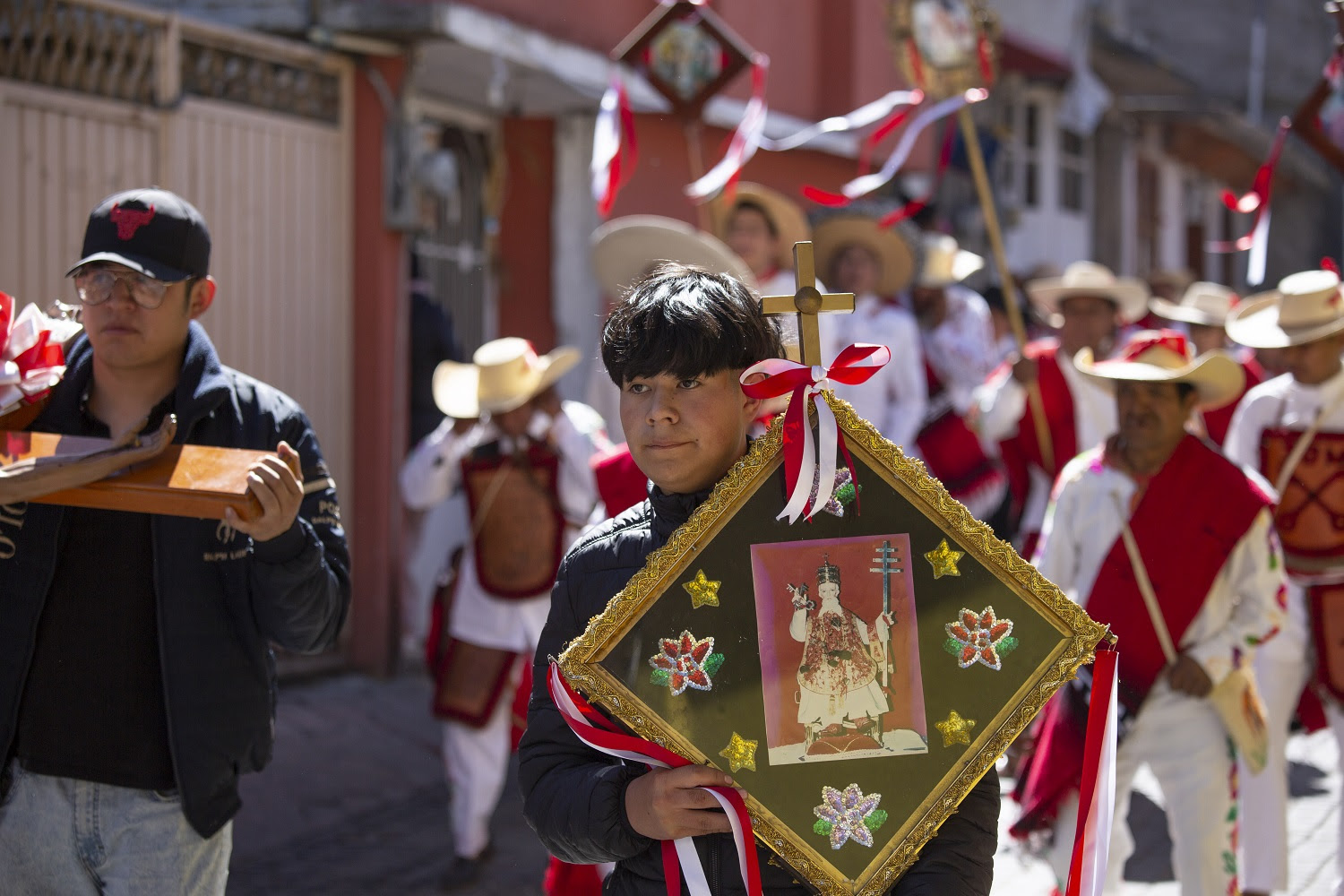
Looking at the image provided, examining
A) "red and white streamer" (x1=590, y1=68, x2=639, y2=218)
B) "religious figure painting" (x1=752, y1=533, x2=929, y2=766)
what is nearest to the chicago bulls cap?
"religious figure painting" (x1=752, y1=533, x2=929, y2=766)

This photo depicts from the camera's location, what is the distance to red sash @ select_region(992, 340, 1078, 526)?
22.5 ft

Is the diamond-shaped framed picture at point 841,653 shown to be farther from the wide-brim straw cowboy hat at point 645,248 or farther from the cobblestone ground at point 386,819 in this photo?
the cobblestone ground at point 386,819

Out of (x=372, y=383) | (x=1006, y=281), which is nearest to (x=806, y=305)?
(x=1006, y=281)

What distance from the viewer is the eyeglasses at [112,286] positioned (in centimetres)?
319

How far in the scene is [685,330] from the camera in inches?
95.6

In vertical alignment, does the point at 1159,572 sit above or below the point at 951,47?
below

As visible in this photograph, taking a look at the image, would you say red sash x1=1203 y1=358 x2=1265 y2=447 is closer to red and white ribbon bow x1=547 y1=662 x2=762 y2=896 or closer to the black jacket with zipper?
the black jacket with zipper

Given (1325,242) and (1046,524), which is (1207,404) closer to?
(1046,524)

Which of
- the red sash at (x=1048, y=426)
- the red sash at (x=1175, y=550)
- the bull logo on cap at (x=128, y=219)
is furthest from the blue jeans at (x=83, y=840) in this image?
the red sash at (x=1048, y=426)

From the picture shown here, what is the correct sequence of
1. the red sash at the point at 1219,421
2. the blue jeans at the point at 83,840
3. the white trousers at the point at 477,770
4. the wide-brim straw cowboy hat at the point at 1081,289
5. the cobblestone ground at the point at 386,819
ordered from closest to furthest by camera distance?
1. the blue jeans at the point at 83,840
2. the cobblestone ground at the point at 386,819
3. the white trousers at the point at 477,770
4. the wide-brim straw cowboy hat at the point at 1081,289
5. the red sash at the point at 1219,421

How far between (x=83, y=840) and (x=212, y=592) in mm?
534

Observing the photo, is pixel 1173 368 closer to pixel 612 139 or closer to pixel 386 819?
pixel 612 139

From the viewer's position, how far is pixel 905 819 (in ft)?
7.75

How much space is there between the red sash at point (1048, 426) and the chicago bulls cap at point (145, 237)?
4.31 meters
